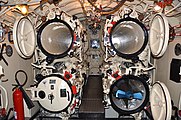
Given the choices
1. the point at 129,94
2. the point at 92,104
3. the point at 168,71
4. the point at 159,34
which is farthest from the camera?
the point at 92,104

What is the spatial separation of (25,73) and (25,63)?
38 cm

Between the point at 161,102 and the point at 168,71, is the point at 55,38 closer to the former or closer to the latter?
the point at 161,102

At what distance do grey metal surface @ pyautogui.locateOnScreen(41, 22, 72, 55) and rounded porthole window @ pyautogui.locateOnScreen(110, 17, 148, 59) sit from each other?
3.53 feet

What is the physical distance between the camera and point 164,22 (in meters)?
2.78

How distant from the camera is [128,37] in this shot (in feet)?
14.3

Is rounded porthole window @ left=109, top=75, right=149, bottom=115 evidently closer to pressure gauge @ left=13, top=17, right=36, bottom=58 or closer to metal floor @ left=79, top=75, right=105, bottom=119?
metal floor @ left=79, top=75, right=105, bottom=119

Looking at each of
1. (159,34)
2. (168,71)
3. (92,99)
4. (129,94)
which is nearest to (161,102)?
(129,94)

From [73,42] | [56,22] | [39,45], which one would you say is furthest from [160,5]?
[39,45]

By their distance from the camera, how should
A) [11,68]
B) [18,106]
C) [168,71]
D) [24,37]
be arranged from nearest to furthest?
[24,37] < [18,106] < [11,68] < [168,71]

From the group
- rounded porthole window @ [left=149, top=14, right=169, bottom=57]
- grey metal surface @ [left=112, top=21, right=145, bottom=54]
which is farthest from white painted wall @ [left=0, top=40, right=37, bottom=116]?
rounded porthole window @ [left=149, top=14, right=169, bottom=57]

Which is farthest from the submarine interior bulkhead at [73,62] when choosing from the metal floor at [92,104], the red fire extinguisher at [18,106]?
the metal floor at [92,104]

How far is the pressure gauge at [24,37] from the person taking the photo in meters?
3.11

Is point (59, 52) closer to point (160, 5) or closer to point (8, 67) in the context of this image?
point (8, 67)

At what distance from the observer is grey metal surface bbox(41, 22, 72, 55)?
4168 mm
